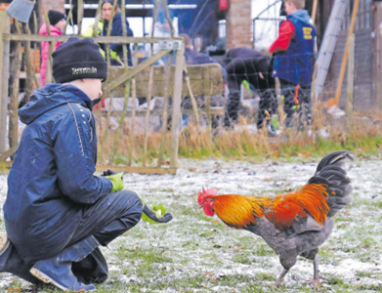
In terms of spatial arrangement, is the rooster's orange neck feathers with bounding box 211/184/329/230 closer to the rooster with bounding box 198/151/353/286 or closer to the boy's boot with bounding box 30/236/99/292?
the rooster with bounding box 198/151/353/286

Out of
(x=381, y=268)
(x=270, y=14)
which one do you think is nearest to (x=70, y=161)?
(x=381, y=268)

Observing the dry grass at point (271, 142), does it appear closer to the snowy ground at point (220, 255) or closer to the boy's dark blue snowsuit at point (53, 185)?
the snowy ground at point (220, 255)

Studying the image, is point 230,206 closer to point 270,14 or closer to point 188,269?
point 188,269

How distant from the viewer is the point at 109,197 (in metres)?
3.22

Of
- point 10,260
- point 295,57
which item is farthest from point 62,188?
point 295,57

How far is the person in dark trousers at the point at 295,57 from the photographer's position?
857 centimetres

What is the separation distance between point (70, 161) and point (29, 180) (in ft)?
0.76

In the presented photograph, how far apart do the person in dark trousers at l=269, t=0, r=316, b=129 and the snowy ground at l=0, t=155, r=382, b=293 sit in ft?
8.72

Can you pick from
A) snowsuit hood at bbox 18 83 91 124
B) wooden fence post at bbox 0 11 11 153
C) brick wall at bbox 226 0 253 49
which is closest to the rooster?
snowsuit hood at bbox 18 83 91 124

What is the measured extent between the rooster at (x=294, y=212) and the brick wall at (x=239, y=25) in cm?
1176

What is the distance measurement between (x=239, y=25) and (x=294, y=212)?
12.2 metres

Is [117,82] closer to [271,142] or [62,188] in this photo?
[271,142]

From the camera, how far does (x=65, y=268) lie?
309 centimetres

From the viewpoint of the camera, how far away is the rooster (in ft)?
10.8
